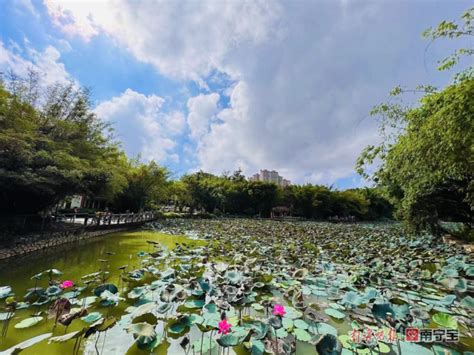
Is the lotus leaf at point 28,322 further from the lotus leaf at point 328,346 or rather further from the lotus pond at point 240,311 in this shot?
the lotus leaf at point 328,346

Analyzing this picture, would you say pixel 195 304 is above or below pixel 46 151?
below

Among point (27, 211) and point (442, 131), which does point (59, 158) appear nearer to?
point (27, 211)

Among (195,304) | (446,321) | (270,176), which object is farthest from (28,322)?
(270,176)

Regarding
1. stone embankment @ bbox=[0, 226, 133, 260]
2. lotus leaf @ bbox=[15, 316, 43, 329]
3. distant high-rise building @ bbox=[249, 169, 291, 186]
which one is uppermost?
distant high-rise building @ bbox=[249, 169, 291, 186]

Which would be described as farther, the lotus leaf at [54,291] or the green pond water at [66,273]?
the lotus leaf at [54,291]

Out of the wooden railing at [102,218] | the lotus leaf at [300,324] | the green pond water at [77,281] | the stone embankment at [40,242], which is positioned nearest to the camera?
the green pond water at [77,281]

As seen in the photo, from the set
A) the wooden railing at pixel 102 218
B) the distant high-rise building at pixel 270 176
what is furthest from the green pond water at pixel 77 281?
the distant high-rise building at pixel 270 176

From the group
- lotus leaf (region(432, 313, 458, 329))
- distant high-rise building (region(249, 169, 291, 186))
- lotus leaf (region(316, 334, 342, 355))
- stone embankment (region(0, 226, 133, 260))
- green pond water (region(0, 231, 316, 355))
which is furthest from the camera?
distant high-rise building (region(249, 169, 291, 186))

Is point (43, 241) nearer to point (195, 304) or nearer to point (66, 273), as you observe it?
point (66, 273)

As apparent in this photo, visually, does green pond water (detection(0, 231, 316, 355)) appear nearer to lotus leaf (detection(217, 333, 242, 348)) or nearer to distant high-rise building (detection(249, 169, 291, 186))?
lotus leaf (detection(217, 333, 242, 348))

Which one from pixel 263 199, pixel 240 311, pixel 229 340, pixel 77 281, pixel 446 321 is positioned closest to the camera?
pixel 229 340

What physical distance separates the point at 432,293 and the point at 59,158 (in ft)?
33.2

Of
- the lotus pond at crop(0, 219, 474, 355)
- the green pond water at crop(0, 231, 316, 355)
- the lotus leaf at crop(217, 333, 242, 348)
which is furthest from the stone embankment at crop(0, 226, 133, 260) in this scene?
the lotus leaf at crop(217, 333, 242, 348)

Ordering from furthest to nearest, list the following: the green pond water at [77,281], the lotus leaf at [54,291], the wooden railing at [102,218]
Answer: the wooden railing at [102,218], the lotus leaf at [54,291], the green pond water at [77,281]
